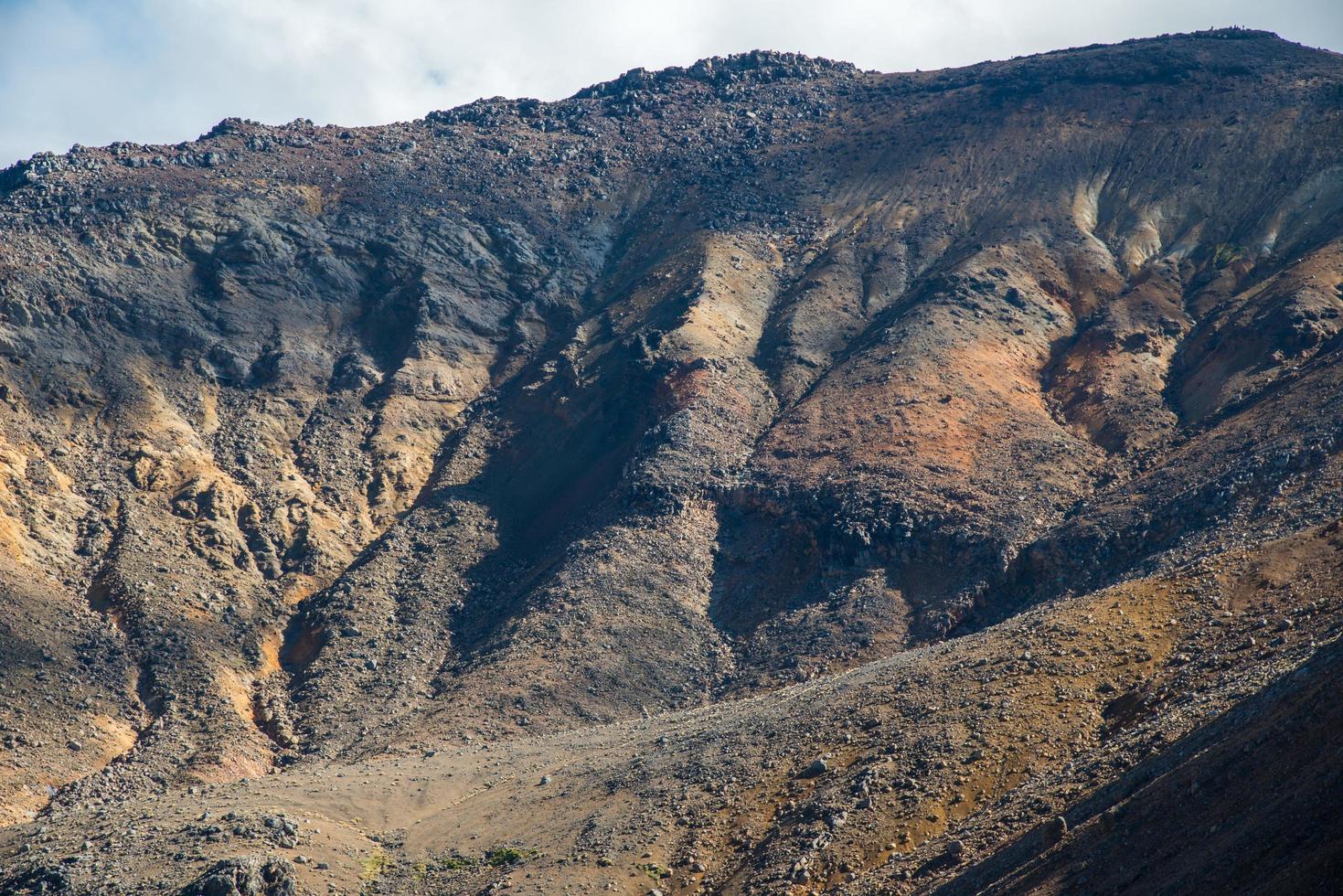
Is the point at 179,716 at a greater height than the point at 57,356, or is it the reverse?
the point at 57,356

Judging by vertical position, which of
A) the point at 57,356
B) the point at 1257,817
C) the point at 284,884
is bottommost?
the point at 1257,817

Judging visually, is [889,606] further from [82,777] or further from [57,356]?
[57,356]

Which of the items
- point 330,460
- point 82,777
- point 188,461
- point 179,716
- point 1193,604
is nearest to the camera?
point 1193,604

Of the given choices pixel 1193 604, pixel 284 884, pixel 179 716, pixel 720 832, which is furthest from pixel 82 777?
Result: pixel 1193 604

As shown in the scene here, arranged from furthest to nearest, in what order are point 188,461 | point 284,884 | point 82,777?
point 188,461
point 82,777
point 284,884

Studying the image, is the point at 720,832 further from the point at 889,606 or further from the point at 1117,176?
the point at 1117,176

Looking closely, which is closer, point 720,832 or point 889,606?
point 720,832
